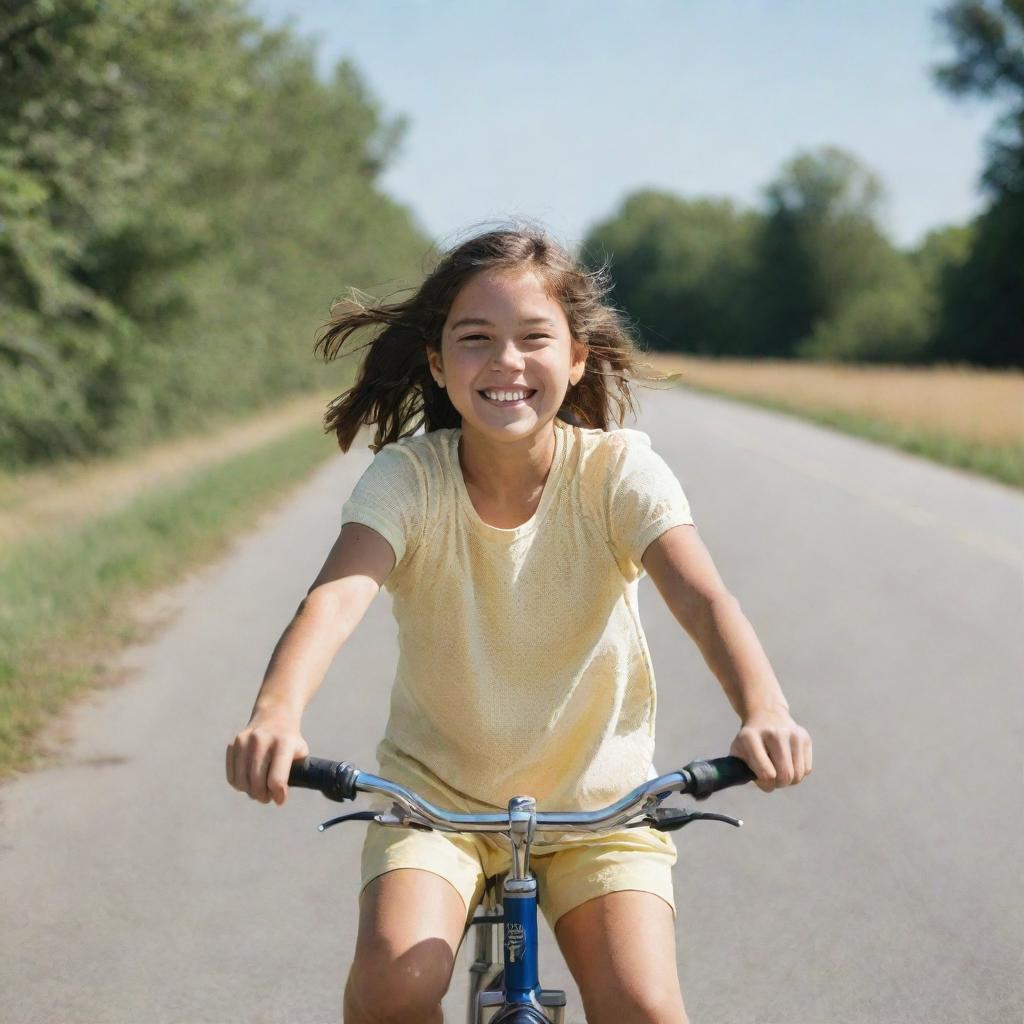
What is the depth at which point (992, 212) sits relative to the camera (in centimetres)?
5641

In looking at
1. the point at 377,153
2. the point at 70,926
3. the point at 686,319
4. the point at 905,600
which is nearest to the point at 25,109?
the point at 905,600

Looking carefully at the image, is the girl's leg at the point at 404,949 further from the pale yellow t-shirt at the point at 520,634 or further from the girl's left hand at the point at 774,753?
the girl's left hand at the point at 774,753

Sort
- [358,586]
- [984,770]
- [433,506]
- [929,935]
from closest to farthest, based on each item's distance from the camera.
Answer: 1. [358,586]
2. [433,506]
3. [929,935]
4. [984,770]

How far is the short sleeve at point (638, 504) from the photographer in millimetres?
2783

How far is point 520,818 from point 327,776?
29cm

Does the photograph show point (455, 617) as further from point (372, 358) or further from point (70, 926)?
point (70, 926)

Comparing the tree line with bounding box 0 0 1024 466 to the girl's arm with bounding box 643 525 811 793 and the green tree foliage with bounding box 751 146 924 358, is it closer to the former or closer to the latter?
the girl's arm with bounding box 643 525 811 793

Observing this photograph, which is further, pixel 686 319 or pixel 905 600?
pixel 686 319

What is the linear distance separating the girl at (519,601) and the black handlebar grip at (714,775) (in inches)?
12.2

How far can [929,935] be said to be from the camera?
4000mm

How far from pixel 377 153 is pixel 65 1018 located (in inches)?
2610

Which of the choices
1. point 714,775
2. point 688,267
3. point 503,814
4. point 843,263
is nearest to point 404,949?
point 503,814

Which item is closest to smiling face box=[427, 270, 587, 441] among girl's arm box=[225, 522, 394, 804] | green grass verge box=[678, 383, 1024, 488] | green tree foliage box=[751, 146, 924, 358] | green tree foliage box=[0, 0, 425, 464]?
girl's arm box=[225, 522, 394, 804]

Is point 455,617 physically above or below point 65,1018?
above
